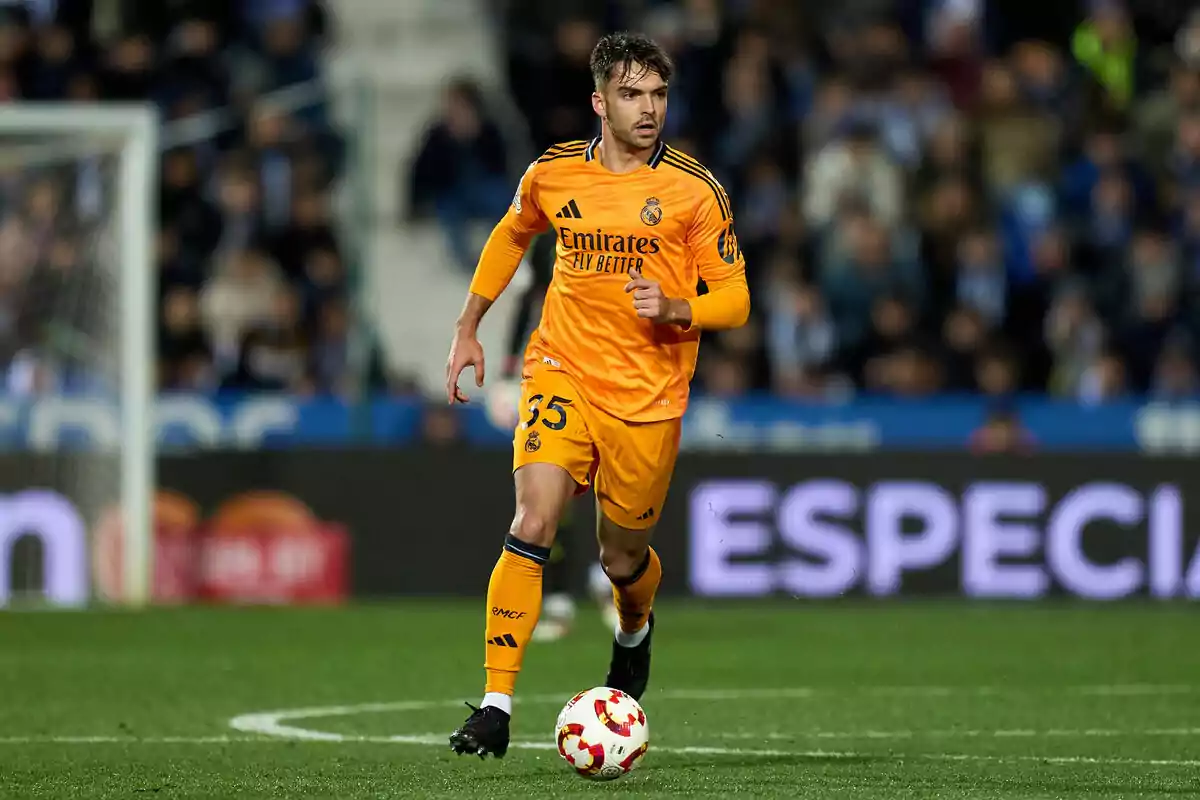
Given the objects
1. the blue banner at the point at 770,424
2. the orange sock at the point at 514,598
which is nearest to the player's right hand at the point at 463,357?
the orange sock at the point at 514,598

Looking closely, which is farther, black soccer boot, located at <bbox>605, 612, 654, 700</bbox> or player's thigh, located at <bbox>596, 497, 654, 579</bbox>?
black soccer boot, located at <bbox>605, 612, 654, 700</bbox>

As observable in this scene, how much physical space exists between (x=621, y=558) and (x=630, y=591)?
273mm

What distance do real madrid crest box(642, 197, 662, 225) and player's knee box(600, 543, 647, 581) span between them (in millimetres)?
1101

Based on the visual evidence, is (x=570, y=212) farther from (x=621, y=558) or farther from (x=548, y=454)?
(x=621, y=558)

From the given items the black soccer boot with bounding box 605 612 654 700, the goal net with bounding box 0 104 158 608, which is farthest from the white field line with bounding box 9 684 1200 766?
the goal net with bounding box 0 104 158 608

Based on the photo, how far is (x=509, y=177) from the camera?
1720cm

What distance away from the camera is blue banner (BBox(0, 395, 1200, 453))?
51.7 feet

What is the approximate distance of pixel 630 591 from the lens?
7.97 metres

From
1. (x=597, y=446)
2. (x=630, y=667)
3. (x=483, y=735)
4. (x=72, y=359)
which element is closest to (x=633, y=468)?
(x=597, y=446)

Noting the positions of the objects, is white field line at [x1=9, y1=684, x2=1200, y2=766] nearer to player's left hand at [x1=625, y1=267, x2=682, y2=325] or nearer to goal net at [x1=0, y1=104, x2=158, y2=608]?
player's left hand at [x1=625, y1=267, x2=682, y2=325]

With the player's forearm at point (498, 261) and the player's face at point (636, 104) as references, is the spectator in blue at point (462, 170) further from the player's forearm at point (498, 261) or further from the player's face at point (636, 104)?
the player's face at point (636, 104)

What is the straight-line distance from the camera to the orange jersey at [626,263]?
736cm

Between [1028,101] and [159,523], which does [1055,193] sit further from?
[159,523]

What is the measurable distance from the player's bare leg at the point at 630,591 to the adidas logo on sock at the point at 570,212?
1.00 meters
